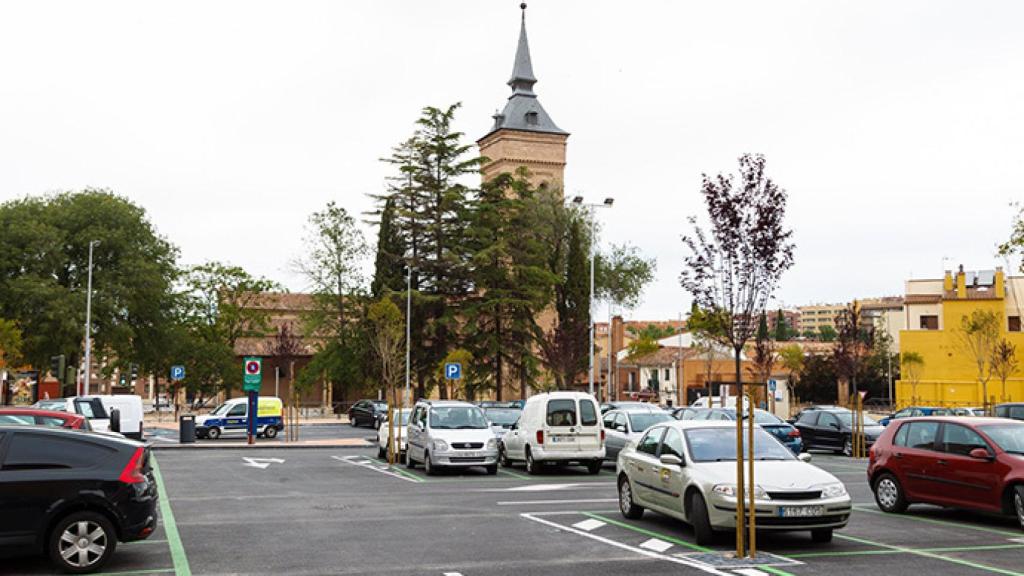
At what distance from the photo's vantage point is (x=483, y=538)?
42.7ft

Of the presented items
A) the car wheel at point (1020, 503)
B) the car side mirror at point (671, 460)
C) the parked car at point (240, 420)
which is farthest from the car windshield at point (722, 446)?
the parked car at point (240, 420)

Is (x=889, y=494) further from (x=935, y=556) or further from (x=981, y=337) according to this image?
(x=981, y=337)

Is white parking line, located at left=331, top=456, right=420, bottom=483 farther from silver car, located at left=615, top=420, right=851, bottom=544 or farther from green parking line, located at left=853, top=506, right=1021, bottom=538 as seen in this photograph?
green parking line, located at left=853, top=506, right=1021, bottom=538

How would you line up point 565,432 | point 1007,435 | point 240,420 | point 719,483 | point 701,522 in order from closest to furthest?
point 719,483 < point 701,522 < point 1007,435 < point 565,432 < point 240,420

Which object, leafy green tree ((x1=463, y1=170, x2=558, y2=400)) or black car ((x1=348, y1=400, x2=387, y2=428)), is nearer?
black car ((x1=348, y1=400, x2=387, y2=428))

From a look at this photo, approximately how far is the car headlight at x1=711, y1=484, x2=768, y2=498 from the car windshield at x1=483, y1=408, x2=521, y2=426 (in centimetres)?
1831

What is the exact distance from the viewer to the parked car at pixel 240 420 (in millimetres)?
39938

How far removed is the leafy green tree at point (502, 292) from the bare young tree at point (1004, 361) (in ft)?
84.2

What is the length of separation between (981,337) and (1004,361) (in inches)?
192

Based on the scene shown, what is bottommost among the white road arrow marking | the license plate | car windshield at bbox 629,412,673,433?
the white road arrow marking

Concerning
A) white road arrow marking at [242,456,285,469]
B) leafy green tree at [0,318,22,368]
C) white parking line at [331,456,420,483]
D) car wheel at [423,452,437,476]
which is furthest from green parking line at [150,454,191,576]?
leafy green tree at [0,318,22,368]

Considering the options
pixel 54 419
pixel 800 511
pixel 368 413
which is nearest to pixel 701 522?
pixel 800 511

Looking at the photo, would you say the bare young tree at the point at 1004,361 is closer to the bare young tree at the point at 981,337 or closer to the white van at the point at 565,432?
the bare young tree at the point at 981,337

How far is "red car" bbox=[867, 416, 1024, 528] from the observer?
1391cm
